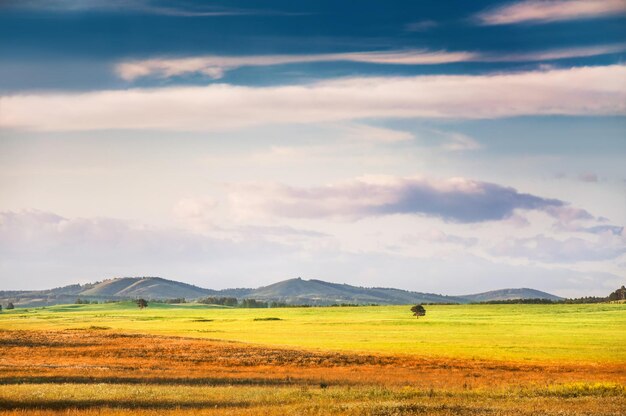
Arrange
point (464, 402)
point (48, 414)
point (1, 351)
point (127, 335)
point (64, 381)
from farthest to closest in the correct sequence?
1. point (127, 335)
2. point (1, 351)
3. point (64, 381)
4. point (464, 402)
5. point (48, 414)

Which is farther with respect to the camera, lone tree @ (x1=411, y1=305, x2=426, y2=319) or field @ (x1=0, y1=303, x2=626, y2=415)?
lone tree @ (x1=411, y1=305, x2=426, y2=319)

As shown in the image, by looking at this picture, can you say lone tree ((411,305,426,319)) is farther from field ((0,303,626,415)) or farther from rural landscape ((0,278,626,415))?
rural landscape ((0,278,626,415))

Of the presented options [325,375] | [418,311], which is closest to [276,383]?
[325,375]

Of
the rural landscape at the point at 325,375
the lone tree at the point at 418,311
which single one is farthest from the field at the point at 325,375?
the lone tree at the point at 418,311

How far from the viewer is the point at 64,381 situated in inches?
1725

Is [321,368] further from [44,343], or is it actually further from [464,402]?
[44,343]

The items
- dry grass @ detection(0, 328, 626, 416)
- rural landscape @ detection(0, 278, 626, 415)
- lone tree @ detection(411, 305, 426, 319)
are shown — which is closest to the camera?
dry grass @ detection(0, 328, 626, 416)

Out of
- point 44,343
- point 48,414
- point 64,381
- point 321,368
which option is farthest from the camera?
point 44,343

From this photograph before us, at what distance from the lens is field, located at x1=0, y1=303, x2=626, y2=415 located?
31.7 metres

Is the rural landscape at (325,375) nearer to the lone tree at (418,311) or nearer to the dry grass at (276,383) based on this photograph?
the dry grass at (276,383)

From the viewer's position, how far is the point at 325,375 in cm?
5144

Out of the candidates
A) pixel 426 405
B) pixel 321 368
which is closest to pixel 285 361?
pixel 321 368

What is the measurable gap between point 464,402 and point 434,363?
27.4 m

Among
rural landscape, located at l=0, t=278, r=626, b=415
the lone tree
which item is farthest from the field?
the lone tree
